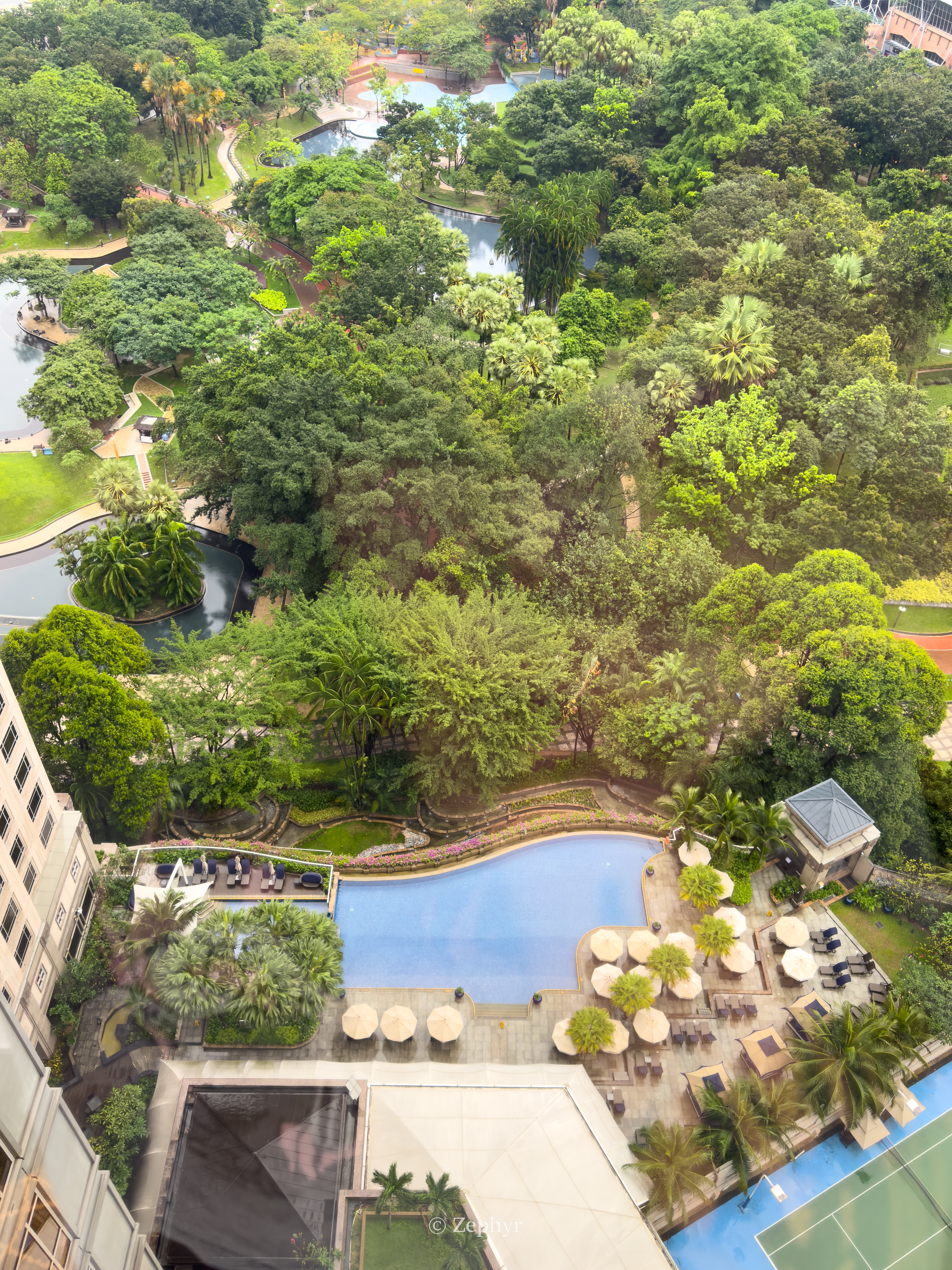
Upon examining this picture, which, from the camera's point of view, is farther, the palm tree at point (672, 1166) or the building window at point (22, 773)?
the building window at point (22, 773)

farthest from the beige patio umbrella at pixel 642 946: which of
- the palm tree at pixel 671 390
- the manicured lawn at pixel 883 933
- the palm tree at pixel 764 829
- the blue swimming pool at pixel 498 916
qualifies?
the palm tree at pixel 671 390

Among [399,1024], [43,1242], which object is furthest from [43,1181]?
[399,1024]

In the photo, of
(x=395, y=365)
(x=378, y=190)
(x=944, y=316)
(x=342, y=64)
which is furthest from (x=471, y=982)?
(x=342, y=64)

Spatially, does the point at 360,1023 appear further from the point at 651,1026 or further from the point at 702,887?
the point at 702,887

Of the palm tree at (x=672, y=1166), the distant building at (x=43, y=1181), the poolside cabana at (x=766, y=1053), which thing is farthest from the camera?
the poolside cabana at (x=766, y=1053)

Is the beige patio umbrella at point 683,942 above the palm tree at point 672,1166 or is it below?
above

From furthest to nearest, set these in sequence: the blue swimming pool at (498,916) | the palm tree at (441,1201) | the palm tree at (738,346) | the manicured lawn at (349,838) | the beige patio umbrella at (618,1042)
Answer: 1. the palm tree at (738,346)
2. the manicured lawn at (349,838)
3. the blue swimming pool at (498,916)
4. the beige patio umbrella at (618,1042)
5. the palm tree at (441,1201)

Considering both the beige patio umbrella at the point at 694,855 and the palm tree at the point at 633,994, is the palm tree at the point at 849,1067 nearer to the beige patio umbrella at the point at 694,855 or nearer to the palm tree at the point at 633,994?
the palm tree at the point at 633,994
